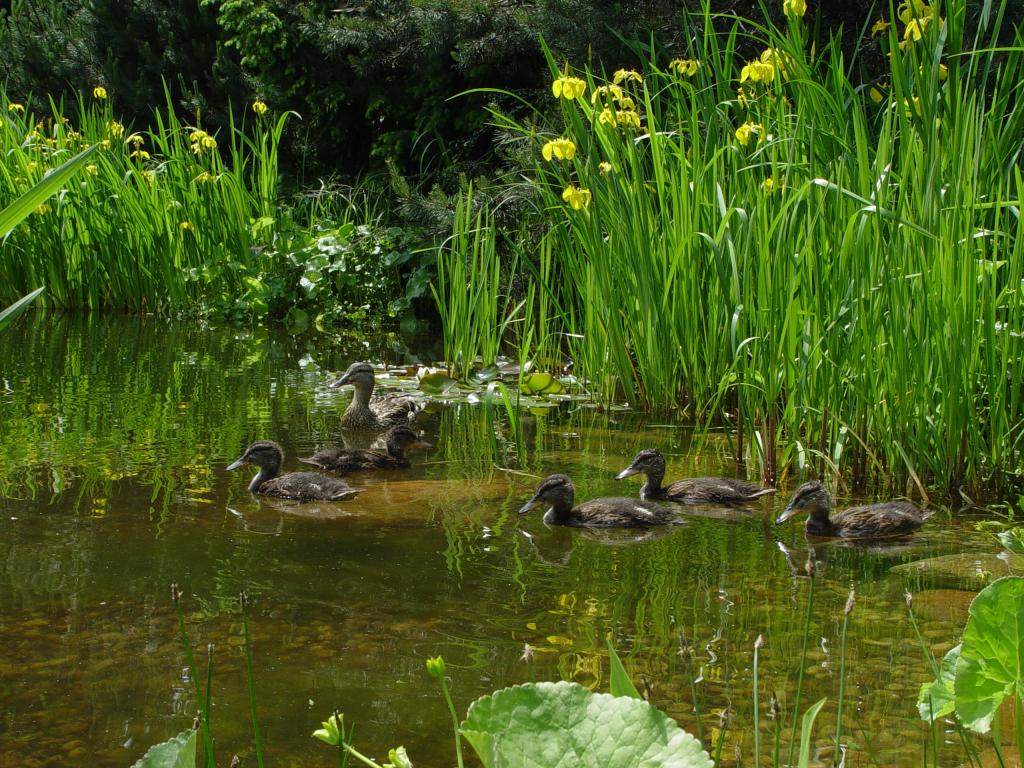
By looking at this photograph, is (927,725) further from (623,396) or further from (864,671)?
(623,396)

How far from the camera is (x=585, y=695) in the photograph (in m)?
1.46

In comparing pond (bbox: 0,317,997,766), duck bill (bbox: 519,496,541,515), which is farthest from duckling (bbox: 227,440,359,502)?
duck bill (bbox: 519,496,541,515)

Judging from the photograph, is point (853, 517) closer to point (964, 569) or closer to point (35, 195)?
point (964, 569)

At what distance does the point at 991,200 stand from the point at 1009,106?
3655 millimetres

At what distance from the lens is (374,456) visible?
19.6ft

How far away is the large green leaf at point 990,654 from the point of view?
1.50m

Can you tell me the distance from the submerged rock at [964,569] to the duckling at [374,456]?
2647 mm

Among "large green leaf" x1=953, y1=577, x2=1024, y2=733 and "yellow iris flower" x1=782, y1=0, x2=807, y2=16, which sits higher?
"yellow iris flower" x1=782, y1=0, x2=807, y2=16

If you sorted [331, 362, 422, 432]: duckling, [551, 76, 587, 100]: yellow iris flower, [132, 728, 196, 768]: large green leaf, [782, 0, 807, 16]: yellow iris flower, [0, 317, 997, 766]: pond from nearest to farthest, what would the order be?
[132, 728, 196, 768]: large green leaf → [0, 317, 997, 766]: pond → [782, 0, 807, 16]: yellow iris flower → [551, 76, 587, 100]: yellow iris flower → [331, 362, 422, 432]: duckling

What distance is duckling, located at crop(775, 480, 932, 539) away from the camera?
4.58m

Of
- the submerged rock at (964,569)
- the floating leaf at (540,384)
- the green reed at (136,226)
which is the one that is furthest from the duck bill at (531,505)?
the green reed at (136,226)

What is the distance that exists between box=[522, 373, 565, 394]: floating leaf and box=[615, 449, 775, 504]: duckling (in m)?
2.27

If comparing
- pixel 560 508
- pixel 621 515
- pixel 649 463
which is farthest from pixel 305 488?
pixel 649 463

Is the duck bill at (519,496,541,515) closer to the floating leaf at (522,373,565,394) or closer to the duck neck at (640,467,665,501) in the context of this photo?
the duck neck at (640,467,665,501)
